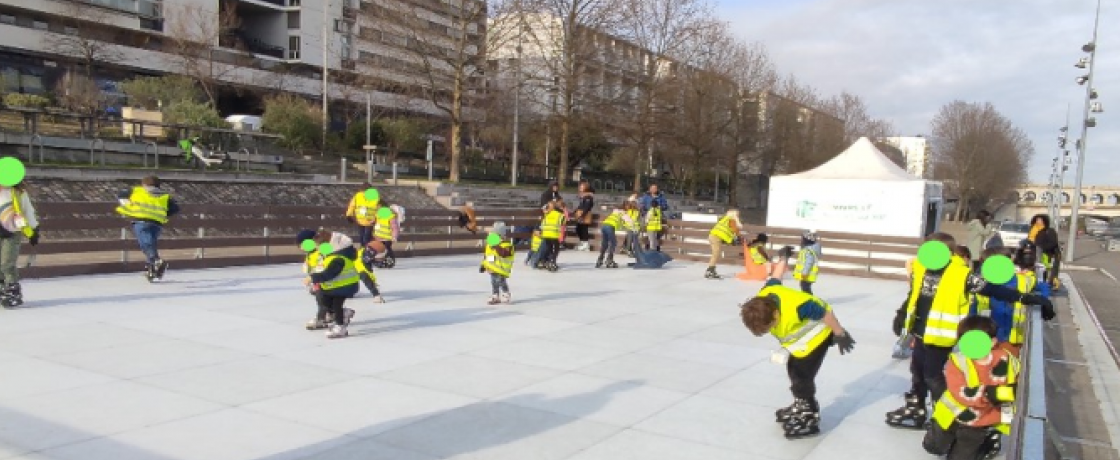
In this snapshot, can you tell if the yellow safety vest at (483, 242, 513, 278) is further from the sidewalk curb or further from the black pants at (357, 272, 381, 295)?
the sidewalk curb

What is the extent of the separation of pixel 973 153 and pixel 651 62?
159 feet

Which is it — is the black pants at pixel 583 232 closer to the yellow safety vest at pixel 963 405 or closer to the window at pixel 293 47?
the yellow safety vest at pixel 963 405

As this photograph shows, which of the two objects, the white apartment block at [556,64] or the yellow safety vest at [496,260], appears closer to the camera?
the yellow safety vest at [496,260]

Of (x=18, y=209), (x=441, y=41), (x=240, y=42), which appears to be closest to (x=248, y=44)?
(x=240, y=42)

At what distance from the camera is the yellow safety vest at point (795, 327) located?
5383 millimetres

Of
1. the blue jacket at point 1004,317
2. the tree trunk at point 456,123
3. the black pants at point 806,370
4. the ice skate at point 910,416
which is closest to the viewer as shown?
the black pants at point 806,370

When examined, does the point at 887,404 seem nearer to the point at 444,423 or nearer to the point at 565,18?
the point at 444,423

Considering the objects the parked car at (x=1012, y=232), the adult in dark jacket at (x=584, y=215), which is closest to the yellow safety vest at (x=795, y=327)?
the adult in dark jacket at (x=584, y=215)

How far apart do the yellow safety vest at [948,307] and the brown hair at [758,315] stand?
131 centimetres

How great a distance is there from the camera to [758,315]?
5133mm

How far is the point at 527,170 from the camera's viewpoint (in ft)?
152

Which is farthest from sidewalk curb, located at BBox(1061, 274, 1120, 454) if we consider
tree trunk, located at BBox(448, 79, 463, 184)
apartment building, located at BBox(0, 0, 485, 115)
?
apartment building, located at BBox(0, 0, 485, 115)

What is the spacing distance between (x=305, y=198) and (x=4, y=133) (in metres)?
7.75

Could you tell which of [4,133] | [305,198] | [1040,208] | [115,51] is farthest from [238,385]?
[1040,208]
